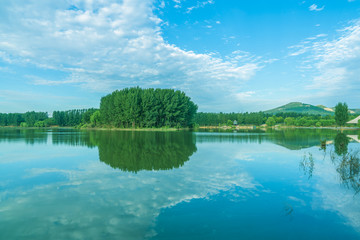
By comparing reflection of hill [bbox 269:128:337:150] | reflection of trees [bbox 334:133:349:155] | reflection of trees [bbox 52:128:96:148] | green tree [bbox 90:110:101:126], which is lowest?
reflection of hill [bbox 269:128:337:150]

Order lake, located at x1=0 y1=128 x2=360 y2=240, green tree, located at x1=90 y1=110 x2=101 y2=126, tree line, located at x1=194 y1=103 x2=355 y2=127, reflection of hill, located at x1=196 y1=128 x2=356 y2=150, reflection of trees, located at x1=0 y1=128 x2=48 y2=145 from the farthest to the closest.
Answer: tree line, located at x1=194 y1=103 x2=355 y2=127 < green tree, located at x1=90 y1=110 x2=101 y2=126 < reflection of trees, located at x1=0 y1=128 x2=48 y2=145 < reflection of hill, located at x1=196 y1=128 x2=356 y2=150 < lake, located at x1=0 y1=128 x2=360 y2=240

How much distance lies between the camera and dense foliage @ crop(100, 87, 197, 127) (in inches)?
2606

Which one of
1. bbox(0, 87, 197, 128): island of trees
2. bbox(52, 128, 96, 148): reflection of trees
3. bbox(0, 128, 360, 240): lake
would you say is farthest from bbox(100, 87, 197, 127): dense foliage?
bbox(0, 128, 360, 240): lake

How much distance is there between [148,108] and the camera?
66688mm

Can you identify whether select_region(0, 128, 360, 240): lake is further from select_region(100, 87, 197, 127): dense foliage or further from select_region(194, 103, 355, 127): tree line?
select_region(194, 103, 355, 127): tree line

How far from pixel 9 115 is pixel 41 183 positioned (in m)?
195

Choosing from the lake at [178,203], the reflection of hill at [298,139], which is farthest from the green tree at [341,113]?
the lake at [178,203]

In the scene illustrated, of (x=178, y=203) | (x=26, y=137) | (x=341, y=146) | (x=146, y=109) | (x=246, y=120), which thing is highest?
(x=146, y=109)

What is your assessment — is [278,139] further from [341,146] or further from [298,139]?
[341,146]

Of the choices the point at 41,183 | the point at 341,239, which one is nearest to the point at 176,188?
the point at 341,239

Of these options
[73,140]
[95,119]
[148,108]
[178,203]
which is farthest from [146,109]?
[178,203]

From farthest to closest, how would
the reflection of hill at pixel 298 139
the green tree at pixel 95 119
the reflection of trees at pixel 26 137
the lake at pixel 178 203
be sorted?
the green tree at pixel 95 119, the reflection of trees at pixel 26 137, the reflection of hill at pixel 298 139, the lake at pixel 178 203

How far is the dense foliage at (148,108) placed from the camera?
2606 inches

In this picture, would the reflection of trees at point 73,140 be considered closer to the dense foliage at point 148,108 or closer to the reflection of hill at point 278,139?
the reflection of hill at point 278,139
